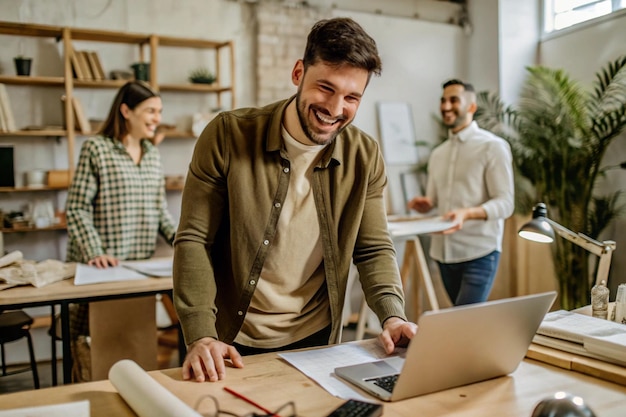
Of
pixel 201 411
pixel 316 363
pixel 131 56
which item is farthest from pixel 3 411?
pixel 131 56

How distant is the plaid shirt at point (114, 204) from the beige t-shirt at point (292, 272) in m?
1.52

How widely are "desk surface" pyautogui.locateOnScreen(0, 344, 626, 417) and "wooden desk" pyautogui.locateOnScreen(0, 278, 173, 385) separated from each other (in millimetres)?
1256

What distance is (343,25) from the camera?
1.47m

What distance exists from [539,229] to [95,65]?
3701mm

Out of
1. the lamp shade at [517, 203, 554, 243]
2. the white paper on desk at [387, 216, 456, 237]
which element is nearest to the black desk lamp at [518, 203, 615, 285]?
the lamp shade at [517, 203, 554, 243]

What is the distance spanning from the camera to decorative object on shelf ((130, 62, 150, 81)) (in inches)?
178

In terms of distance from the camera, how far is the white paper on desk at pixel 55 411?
1087 mm

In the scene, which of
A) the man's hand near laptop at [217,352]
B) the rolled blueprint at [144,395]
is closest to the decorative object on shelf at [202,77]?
the man's hand near laptop at [217,352]

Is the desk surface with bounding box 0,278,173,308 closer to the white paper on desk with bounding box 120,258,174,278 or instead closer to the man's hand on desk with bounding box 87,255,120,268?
the white paper on desk with bounding box 120,258,174,278

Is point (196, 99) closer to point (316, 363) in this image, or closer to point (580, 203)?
point (580, 203)

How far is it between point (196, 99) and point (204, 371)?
394 centimetres

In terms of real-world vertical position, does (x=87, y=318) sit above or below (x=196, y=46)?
below

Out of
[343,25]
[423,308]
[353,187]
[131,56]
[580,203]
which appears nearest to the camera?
[343,25]

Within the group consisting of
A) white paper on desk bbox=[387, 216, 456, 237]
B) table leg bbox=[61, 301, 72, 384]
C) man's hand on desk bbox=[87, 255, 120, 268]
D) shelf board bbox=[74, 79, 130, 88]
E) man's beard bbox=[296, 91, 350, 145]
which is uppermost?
shelf board bbox=[74, 79, 130, 88]
